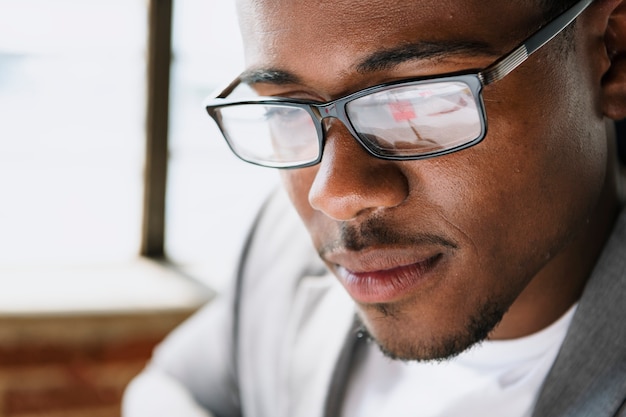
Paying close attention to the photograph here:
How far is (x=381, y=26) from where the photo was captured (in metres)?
0.83

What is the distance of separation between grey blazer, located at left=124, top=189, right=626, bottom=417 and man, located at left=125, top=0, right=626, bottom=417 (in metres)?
0.10

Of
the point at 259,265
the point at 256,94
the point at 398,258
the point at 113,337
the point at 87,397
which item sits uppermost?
the point at 256,94

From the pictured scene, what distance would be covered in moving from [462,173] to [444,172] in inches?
0.8

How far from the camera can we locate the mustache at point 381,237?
0.90m

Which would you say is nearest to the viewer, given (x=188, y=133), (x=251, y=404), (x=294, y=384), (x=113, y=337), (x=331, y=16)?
(x=331, y=16)

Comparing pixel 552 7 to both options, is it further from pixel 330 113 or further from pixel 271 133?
pixel 271 133

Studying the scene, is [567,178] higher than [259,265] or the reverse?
higher

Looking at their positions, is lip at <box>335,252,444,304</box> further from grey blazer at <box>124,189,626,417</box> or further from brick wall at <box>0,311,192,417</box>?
brick wall at <box>0,311,192,417</box>

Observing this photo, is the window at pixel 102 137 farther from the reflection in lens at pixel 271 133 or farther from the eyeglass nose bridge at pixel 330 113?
the eyeglass nose bridge at pixel 330 113

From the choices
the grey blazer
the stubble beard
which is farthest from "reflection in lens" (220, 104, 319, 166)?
the grey blazer

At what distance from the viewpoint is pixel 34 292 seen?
8.13 feet

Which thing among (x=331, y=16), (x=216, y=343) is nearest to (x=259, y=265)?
(x=216, y=343)

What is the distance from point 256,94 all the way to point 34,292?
1.75 meters

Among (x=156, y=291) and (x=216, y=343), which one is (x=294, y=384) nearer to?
(x=216, y=343)
